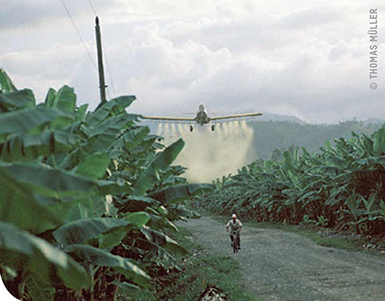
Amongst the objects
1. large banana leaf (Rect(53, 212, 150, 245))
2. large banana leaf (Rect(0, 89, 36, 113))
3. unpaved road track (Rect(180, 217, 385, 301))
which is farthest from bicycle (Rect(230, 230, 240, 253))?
large banana leaf (Rect(0, 89, 36, 113))

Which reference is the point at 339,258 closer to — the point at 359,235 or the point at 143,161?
the point at 359,235

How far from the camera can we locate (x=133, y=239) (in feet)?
31.6

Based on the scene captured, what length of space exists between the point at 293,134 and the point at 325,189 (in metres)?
130

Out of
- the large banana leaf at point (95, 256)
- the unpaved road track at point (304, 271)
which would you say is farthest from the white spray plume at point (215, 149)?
the large banana leaf at point (95, 256)

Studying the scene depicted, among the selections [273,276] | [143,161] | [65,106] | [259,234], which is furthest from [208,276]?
[259,234]

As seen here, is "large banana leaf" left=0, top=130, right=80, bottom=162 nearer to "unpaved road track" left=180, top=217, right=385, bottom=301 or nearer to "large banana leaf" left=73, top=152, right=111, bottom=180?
"large banana leaf" left=73, top=152, right=111, bottom=180

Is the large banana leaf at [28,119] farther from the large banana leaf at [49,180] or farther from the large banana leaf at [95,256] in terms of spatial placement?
the large banana leaf at [95,256]

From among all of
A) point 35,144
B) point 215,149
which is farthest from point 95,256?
point 215,149

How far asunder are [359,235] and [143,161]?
1205cm

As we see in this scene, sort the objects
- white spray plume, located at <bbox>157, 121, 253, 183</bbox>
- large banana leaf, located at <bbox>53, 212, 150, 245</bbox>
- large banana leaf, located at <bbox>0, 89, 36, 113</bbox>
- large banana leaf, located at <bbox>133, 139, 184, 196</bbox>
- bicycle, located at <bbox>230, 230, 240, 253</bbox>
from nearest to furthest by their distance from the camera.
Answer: large banana leaf, located at <bbox>0, 89, 36, 113</bbox>, large banana leaf, located at <bbox>53, 212, 150, 245</bbox>, large banana leaf, located at <bbox>133, 139, 184, 196</bbox>, bicycle, located at <bbox>230, 230, 240, 253</bbox>, white spray plume, located at <bbox>157, 121, 253, 183</bbox>

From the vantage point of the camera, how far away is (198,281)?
45.4 feet

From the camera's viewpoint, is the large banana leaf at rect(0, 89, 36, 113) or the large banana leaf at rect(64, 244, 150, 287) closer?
the large banana leaf at rect(0, 89, 36, 113)

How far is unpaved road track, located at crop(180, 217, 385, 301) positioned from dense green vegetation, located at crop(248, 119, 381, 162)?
4669 inches

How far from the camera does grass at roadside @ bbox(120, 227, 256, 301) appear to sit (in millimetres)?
12617
